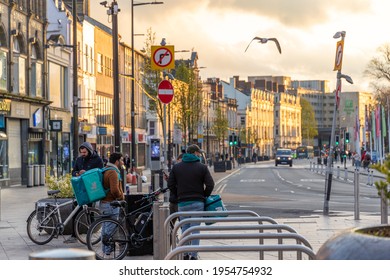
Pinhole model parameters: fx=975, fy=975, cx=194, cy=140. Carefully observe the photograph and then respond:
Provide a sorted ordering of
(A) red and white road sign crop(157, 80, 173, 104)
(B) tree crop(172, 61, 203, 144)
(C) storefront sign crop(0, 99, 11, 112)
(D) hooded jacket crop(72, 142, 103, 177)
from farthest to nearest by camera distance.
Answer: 1. (B) tree crop(172, 61, 203, 144)
2. (C) storefront sign crop(0, 99, 11, 112)
3. (A) red and white road sign crop(157, 80, 173, 104)
4. (D) hooded jacket crop(72, 142, 103, 177)

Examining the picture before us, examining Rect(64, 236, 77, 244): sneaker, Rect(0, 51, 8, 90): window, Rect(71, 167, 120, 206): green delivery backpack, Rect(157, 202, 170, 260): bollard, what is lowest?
Rect(64, 236, 77, 244): sneaker

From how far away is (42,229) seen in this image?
1748 cm

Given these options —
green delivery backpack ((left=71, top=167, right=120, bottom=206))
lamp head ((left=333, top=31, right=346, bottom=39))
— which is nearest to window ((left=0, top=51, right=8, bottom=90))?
lamp head ((left=333, top=31, right=346, bottom=39))

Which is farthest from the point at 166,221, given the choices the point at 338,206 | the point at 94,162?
the point at 338,206

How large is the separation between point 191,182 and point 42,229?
4.24 metres

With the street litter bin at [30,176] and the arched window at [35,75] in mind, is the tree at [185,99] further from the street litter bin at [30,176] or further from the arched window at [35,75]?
the street litter bin at [30,176]

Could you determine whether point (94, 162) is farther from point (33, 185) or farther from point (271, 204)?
A: point (33, 185)

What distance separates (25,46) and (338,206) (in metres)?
28.6

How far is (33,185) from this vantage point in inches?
1977

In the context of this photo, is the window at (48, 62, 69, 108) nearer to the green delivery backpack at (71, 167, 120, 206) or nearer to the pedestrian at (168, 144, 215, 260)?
the green delivery backpack at (71, 167, 120, 206)

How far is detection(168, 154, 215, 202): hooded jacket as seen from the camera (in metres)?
14.3

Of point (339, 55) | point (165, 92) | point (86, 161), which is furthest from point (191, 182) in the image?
point (339, 55)

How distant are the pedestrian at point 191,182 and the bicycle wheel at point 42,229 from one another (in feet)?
12.5

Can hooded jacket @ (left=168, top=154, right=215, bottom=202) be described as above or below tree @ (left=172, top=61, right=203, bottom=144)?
below
